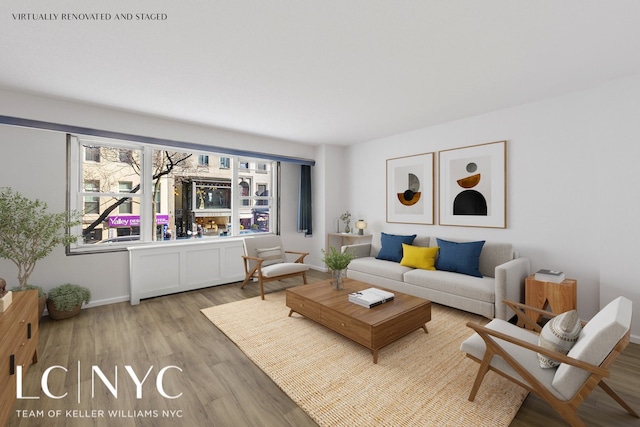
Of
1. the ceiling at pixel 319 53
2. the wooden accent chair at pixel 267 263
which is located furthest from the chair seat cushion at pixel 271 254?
the ceiling at pixel 319 53

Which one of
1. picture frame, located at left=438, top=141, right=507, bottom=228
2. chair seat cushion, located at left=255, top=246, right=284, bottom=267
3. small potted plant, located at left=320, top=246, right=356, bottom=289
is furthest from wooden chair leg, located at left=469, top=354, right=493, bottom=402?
chair seat cushion, located at left=255, top=246, right=284, bottom=267

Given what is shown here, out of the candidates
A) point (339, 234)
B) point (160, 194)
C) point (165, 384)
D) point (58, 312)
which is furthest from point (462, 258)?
point (58, 312)

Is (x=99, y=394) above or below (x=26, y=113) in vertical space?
below

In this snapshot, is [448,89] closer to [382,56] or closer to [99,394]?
[382,56]

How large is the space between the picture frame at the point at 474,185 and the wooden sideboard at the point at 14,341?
4.65 meters

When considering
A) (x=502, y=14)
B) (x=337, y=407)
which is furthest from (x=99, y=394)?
(x=502, y=14)

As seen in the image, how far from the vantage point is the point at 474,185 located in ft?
13.1

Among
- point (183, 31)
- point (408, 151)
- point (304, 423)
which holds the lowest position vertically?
point (304, 423)

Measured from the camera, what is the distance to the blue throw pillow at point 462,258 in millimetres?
3576

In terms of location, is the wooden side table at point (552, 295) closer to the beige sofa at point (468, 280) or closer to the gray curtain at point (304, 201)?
the beige sofa at point (468, 280)

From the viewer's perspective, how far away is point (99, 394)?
2.00 m

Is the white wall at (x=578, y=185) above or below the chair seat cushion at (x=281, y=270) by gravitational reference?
above

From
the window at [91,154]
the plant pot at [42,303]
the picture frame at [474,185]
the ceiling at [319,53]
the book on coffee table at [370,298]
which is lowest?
the plant pot at [42,303]

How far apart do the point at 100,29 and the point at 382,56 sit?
2191mm
